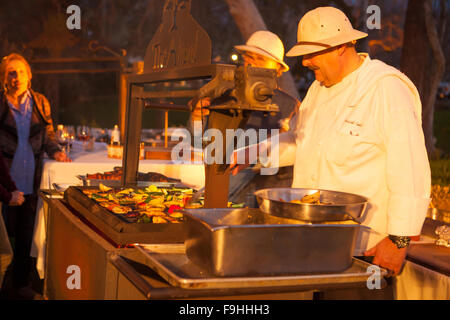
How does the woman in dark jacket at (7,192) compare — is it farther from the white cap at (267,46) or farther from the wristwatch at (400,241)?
the wristwatch at (400,241)

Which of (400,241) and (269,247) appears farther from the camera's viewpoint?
(400,241)

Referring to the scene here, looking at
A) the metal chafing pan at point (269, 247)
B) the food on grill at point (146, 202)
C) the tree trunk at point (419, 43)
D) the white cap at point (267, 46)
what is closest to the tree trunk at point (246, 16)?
the tree trunk at point (419, 43)

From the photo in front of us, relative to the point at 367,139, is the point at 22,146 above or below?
below

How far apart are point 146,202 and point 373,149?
1078 mm

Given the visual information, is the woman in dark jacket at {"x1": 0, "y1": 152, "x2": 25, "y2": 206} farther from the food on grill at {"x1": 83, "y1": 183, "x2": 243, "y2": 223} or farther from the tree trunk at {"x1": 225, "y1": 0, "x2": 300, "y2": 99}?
the tree trunk at {"x1": 225, "y1": 0, "x2": 300, "y2": 99}

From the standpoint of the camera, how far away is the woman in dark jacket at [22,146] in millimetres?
4363

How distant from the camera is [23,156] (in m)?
4.48

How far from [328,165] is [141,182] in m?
1.24

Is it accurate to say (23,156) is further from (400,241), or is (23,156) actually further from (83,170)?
(400,241)

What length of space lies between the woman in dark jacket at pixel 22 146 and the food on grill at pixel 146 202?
5.64 ft

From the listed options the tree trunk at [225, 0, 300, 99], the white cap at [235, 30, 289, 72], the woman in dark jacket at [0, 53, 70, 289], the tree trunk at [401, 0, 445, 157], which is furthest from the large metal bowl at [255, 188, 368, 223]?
the tree trunk at [401, 0, 445, 157]

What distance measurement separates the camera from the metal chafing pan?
1523 millimetres

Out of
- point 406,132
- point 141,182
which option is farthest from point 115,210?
point 406,132

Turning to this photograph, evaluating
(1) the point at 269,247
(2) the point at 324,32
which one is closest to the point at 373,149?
(2) the point at 324,32
